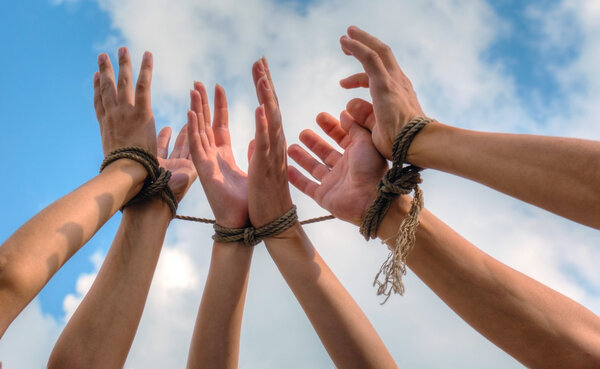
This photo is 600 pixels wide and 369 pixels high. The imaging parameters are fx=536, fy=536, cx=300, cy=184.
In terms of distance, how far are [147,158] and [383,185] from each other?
1.36 m

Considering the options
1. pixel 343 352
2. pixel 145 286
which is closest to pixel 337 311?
pixel 343 352

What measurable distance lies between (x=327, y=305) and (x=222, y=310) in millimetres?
600

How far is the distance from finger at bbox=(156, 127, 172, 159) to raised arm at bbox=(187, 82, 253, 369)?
1.42 ft

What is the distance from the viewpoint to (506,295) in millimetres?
2533

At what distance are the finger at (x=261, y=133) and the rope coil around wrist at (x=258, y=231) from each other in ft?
1.30

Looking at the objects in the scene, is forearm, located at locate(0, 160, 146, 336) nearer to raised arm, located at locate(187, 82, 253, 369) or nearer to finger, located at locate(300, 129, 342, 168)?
raised arm, located at locate(187, 82, 253, 369)

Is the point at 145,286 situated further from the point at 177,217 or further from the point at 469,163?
the point at 469,163

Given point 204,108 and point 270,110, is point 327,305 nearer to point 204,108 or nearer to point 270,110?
point 270,110

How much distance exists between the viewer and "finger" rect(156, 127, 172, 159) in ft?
12.6

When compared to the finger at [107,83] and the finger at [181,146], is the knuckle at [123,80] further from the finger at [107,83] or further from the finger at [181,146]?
the finger at [181,146]

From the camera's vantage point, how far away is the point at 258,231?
3.14 meters

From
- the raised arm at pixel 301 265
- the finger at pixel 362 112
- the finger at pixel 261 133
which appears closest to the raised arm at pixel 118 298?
the raised arm at pixel 301 265

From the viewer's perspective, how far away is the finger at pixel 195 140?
11.1ft

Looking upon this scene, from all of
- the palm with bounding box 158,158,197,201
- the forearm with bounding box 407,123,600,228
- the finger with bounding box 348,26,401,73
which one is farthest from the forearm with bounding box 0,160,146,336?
the forearm with bounding box 407,123,600,228
